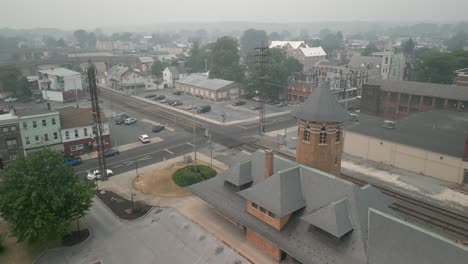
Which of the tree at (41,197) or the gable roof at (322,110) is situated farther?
the gable roof at (322,110)

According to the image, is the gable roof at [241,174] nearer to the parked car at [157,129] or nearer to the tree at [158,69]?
the parked car at [157,129]

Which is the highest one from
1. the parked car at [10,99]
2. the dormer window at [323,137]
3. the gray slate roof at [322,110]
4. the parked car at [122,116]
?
the gray slate roof at [322,110]

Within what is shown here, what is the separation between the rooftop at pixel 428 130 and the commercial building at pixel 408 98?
299 inches

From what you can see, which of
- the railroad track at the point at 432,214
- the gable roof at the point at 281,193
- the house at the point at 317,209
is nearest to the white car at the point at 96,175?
the house at the point at 317,209

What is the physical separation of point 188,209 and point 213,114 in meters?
48.8

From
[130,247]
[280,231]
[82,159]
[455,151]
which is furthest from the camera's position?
[82,159]

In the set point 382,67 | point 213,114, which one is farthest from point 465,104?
point 213,114

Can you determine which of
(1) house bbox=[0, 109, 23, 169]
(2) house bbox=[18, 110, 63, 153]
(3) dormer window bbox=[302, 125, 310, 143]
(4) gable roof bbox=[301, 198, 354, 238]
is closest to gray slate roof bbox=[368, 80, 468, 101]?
(3) dormer window bbox=[302, 125, 310, 143]

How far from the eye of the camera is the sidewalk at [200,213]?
2961cm

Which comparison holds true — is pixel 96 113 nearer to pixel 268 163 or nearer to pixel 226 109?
pixel 268 163

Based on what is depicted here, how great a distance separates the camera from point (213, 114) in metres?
83.9

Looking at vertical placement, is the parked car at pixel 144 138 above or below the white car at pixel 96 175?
above

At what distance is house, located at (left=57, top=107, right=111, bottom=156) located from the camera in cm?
5506

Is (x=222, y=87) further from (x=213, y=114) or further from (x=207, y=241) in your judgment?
(x=207, y=241)
